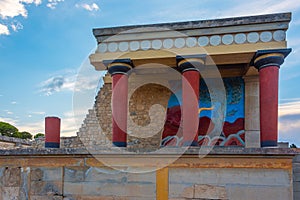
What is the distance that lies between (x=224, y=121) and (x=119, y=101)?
129 inches

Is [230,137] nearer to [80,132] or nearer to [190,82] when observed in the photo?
[190,82]

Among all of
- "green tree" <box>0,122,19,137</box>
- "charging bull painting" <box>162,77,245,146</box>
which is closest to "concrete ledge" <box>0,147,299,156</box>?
"charging bull painting" <box>162,77,245,146</box>

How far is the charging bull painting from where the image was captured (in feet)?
28.6

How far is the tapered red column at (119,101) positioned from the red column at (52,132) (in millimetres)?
1317

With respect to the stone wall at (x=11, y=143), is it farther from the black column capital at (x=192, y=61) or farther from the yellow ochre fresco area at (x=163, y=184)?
the yellow ochre fresco area at (x=163, y=184)

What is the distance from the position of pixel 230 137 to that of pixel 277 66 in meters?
2.68

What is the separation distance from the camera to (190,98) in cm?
706

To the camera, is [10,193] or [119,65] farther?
[119,65]

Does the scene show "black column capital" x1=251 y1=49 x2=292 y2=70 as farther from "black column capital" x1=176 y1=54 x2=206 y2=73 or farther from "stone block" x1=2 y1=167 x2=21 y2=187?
"stone block" x1=2 y1=167 x2=21 y2=187

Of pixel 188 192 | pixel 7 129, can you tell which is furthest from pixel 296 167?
pixel 7 129

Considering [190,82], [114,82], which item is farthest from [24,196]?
[190,82]

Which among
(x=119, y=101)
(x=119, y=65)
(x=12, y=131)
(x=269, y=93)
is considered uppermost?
(x=119, y=65)

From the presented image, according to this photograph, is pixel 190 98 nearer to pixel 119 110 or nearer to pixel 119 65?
pixel 119 110

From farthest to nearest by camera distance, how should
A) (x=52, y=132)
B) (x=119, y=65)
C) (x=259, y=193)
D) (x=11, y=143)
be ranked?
(x=11, y=143) < (x=119, y=65) < (x=52, y=132) < (x=259, y=193)
